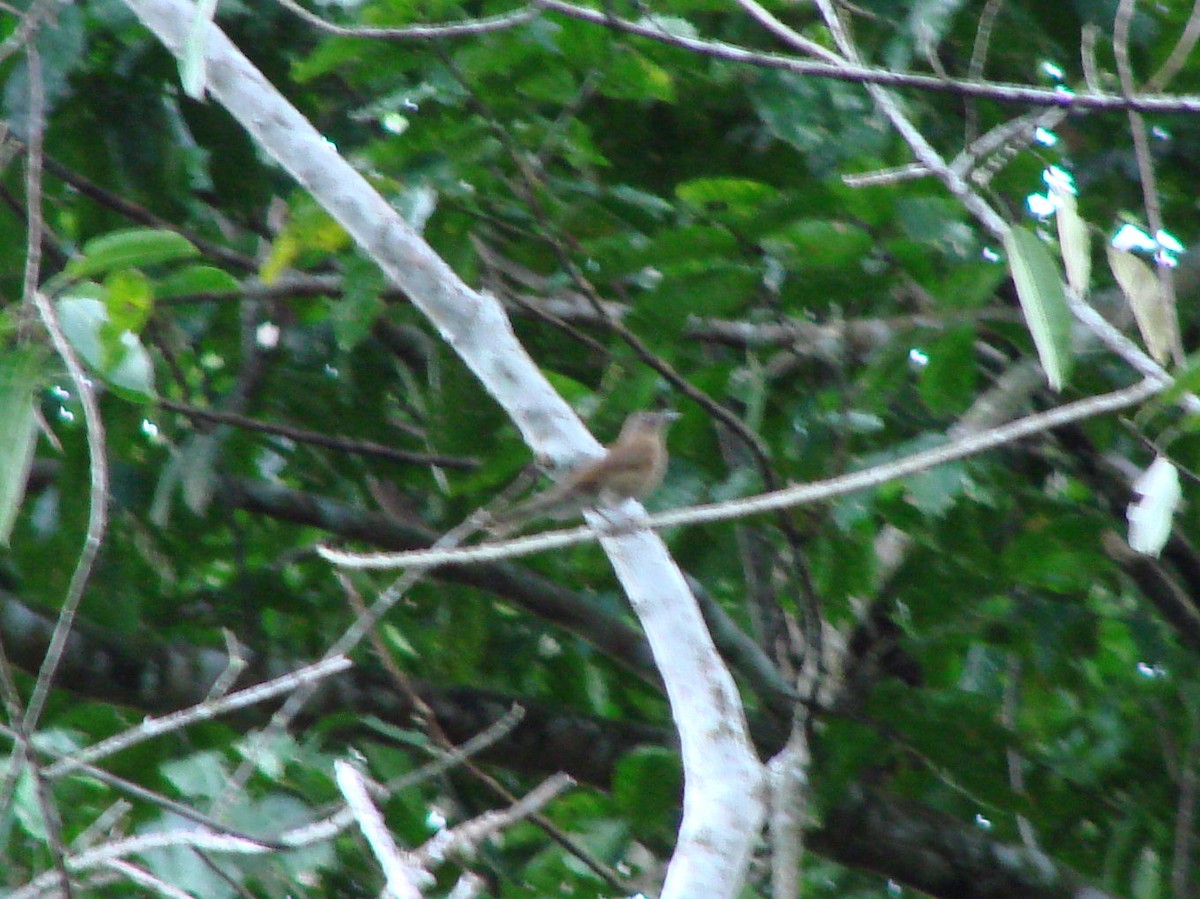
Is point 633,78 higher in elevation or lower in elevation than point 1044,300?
lower

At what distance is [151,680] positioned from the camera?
430cm

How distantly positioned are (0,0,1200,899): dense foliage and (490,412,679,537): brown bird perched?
8 cm

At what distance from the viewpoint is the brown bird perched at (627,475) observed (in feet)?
11.4

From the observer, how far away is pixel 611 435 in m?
4.14

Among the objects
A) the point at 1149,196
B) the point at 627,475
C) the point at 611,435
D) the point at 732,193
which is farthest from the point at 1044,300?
the point at 611,435

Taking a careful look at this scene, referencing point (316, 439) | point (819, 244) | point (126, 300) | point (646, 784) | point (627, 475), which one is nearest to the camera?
point (126, 300)

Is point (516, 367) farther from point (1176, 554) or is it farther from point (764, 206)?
point (1176, 554)

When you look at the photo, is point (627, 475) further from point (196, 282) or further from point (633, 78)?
point (196, 282)

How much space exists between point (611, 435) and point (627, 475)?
49 cm

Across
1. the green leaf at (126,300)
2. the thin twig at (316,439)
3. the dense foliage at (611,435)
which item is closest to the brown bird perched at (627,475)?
the dense foliage at (611,435)

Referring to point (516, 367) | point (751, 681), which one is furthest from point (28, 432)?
→ point (751, 681)

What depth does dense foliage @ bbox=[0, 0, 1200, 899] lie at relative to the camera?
12.1 ft

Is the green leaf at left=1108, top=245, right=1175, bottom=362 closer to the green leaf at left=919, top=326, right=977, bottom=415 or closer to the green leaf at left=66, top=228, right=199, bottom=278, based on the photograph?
the green leaf at left=919, top=326, right=977, bottom=415

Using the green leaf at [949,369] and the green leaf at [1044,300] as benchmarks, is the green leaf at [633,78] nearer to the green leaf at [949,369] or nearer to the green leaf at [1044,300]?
the green leaf at [949,369]
